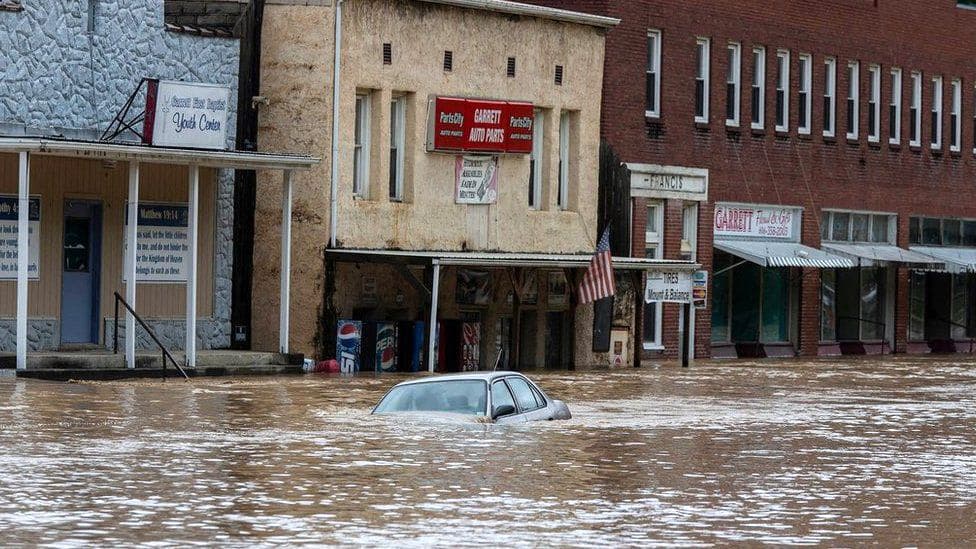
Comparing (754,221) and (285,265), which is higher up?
(754,221)

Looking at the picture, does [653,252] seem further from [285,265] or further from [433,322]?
[285,265]

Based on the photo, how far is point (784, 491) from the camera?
1741 cm

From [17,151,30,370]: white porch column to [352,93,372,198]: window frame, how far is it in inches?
333

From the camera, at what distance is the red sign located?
37819mm

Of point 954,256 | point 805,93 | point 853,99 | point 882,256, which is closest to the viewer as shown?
point 805,93

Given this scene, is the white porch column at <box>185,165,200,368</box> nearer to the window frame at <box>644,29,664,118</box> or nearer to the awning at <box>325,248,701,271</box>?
the awning at <box>325,248,701,271</box>

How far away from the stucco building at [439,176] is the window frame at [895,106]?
14538mm

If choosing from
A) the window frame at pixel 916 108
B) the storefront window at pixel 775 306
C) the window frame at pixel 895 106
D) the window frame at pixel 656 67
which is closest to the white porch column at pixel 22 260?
the window frame at pixel 656 67

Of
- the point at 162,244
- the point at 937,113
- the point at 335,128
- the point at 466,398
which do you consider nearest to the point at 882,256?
the point at 937,113

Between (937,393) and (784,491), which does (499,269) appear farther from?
(784,491)

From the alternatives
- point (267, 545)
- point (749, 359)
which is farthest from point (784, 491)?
point (749, 359)

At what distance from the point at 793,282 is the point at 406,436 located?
30456 mm

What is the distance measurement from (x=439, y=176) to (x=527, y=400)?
1566 centimetres

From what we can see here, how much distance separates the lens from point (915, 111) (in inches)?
2159
